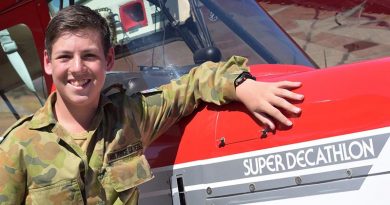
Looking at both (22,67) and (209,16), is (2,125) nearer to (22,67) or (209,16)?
(22,67)

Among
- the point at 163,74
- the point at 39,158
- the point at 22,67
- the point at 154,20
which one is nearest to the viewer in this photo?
the point at 39,158

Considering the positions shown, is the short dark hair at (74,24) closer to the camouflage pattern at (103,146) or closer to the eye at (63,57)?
the eye at (63,57)

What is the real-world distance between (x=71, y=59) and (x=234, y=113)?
1.99 feet

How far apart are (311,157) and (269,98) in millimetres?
255

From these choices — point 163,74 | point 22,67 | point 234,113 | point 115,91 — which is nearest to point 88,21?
point 115,91

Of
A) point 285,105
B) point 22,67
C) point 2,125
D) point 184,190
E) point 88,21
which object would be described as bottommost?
point 2,125

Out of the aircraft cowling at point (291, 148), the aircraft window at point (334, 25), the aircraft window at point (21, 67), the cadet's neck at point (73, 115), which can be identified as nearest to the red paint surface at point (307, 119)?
the aircraft cowling at point (291, 148)

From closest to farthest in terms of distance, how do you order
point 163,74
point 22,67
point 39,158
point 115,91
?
1. point 39,158
2. point 115,91
3. point 163,74
4. point 22,67

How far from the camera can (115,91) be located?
2.73m

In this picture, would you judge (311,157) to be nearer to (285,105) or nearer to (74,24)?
(285,105)

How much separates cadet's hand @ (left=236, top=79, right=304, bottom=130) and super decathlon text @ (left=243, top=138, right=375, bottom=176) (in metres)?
0.11

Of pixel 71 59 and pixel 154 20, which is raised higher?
pixel 71 59

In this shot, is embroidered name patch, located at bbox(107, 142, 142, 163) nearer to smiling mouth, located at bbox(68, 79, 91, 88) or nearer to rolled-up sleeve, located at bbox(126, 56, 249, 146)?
rolled-up sleeve, located at bbox(126, 56, 249, 146)

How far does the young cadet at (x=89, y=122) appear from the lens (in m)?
2.25
